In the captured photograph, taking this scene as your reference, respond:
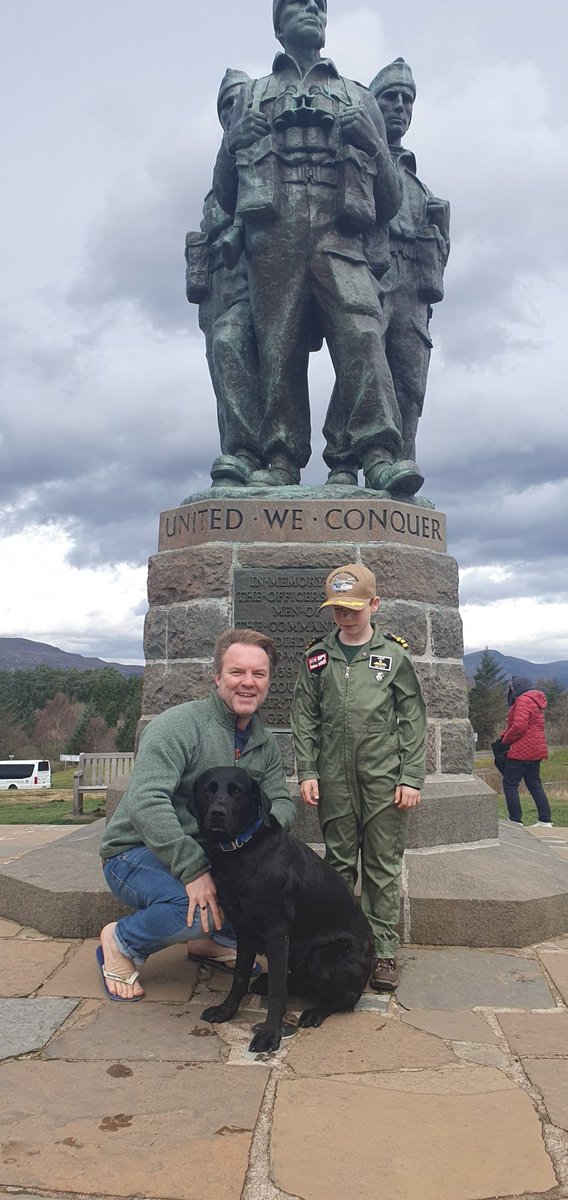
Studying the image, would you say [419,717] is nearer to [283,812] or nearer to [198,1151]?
[283,812]

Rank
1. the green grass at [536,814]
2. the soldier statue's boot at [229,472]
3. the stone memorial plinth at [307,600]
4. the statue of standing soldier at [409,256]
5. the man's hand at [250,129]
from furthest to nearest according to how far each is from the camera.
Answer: the green grass at [536,814] < the statue of standing soldier at [409,256] < the soldier statue's boot at [229,472] < the man's hand at [250,129] < the stone memorial plinth at [307,600]

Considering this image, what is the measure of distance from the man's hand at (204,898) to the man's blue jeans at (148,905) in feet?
0.07

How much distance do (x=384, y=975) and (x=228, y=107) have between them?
5172 mm

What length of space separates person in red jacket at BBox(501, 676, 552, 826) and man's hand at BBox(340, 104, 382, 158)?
509 centimetres

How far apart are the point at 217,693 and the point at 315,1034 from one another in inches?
46.7

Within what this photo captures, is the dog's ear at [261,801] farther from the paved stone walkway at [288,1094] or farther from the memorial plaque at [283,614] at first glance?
the memorial plaque at [283,614]

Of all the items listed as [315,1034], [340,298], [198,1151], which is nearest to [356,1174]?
[198,1151]

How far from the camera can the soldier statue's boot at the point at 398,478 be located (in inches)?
197

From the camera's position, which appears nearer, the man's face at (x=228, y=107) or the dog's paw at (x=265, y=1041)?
the dog's paw at (x=265, y=1041)

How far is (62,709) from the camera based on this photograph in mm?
64812

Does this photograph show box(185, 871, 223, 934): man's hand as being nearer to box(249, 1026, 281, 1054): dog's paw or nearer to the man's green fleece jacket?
the man's green fleece jacket

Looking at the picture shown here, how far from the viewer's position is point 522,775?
8.48 m

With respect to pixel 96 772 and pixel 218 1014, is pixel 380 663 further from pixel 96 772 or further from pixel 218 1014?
pixel 96 772

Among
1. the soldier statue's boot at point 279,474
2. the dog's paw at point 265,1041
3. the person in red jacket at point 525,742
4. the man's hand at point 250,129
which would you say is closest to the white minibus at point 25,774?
the person in red jacket at point 525,742
